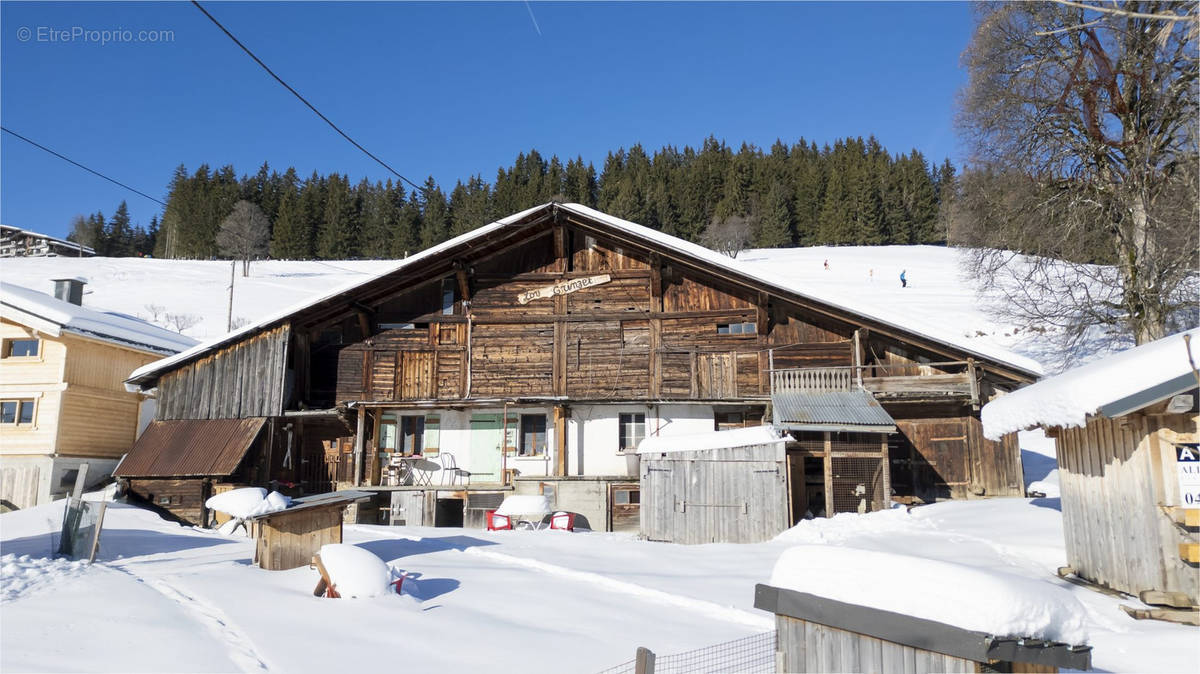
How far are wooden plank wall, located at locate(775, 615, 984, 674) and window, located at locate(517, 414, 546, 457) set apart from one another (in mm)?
19938

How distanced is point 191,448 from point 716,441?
55.0 feet

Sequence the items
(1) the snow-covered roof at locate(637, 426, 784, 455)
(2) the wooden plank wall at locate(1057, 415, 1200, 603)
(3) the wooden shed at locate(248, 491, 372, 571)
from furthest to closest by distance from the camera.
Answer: (1) the snow-covered roof at locate(637, 426, 784, 455)
(3) the wooden shed at locate(248, 491, 372, 571)
(2) the wooden plank wall at locate(1057, 415, 1200, 603)

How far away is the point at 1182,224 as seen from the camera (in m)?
19.8

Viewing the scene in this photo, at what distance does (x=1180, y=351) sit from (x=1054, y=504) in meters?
9.75

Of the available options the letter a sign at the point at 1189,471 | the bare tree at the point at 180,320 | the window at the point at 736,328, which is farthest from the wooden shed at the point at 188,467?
the bare tree at the point at 180,320

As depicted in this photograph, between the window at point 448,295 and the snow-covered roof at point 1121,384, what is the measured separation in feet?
64.1

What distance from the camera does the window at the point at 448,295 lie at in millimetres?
27297

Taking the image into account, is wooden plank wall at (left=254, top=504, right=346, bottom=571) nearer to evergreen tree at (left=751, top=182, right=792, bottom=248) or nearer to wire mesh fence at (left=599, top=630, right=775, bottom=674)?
wire mesh fence at (left=599, top=630, right=775, bottom=674)

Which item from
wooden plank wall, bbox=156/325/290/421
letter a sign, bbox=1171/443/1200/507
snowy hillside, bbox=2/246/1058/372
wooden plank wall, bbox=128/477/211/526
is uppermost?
snowy hillside, bbox=2/246/1058/372

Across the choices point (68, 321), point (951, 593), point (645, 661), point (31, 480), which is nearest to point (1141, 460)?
point (951, 593)

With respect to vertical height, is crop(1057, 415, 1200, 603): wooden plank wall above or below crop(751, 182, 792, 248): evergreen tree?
below

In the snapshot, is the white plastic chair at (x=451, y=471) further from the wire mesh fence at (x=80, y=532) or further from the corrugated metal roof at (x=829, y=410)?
the wire mesh fence at (x=80, y=532)

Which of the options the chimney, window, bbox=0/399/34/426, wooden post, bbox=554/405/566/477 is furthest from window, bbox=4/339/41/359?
wooden post, bbox=554/405/566/477

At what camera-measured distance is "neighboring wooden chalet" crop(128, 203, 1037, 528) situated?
2477 cm
